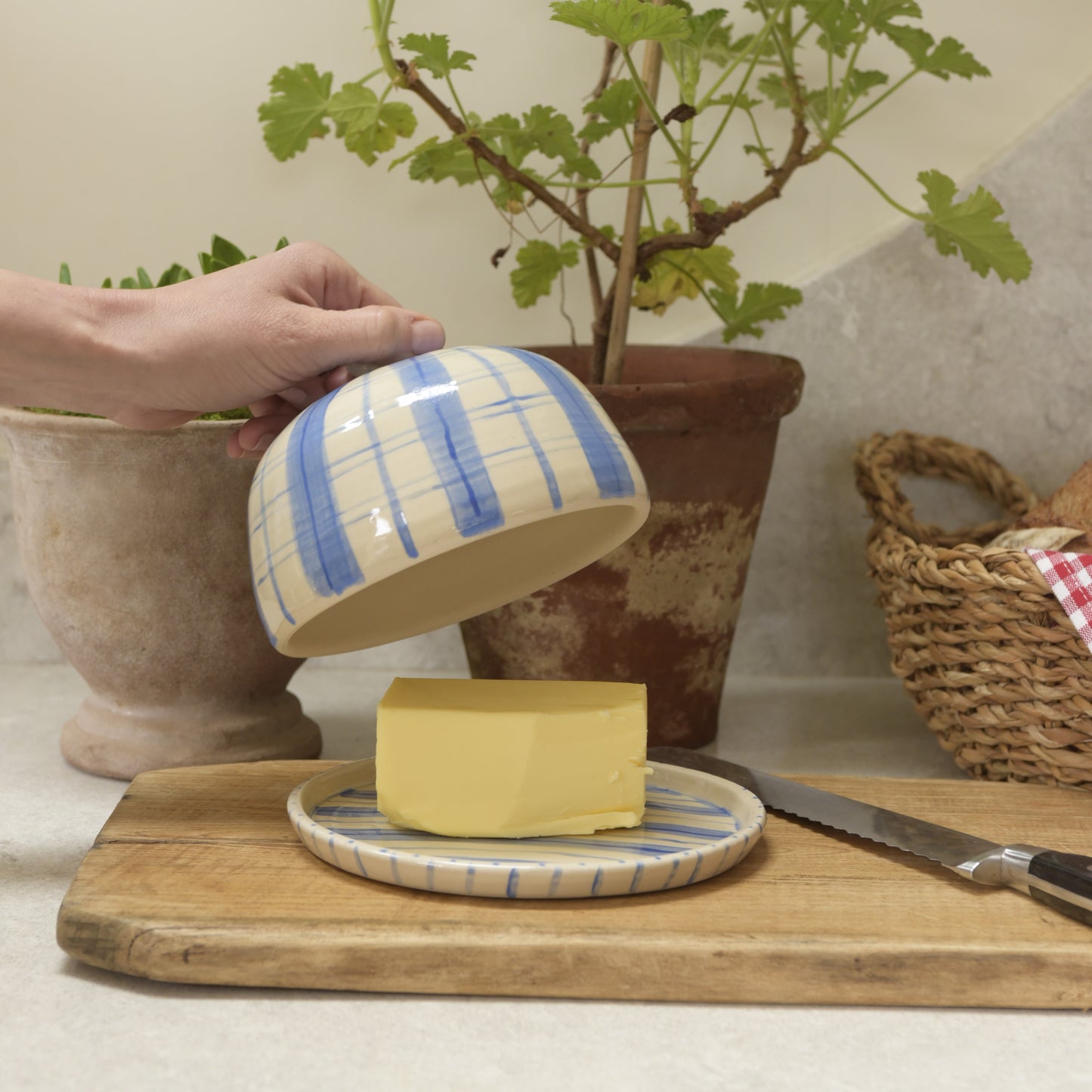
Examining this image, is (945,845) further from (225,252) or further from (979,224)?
(225,252)

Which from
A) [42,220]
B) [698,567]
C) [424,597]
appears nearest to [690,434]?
[698,567]

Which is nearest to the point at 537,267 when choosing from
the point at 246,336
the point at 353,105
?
the point at 353,105

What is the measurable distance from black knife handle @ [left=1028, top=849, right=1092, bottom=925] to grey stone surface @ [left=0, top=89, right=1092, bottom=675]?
0.61 m

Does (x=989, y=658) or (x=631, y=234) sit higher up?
(x=631, y=234)

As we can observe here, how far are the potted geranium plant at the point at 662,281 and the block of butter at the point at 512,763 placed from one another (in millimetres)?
253

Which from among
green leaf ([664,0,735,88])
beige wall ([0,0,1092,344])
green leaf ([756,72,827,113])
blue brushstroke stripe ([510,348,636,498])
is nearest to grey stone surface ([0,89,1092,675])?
beige wall ([0,0,1092,344])

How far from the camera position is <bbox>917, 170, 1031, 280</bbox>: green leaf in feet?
3.15

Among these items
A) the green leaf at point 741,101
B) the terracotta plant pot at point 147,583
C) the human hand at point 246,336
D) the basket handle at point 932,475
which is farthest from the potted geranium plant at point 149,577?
the basket handle at point 932,475

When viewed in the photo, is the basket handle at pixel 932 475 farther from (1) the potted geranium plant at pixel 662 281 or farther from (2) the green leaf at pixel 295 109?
(2) the green leaf at pixel 295 109

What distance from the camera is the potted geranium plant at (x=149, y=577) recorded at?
869 millimetres

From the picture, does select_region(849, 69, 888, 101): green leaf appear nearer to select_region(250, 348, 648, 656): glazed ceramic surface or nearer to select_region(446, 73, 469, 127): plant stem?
select_region(446, 73, 469, 127): plant stem

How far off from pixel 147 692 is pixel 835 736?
2.02 ft

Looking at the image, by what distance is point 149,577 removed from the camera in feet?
2.90

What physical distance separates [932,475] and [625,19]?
2.06 feet
